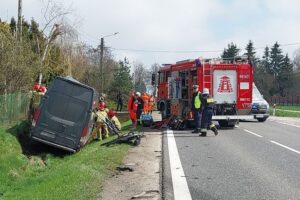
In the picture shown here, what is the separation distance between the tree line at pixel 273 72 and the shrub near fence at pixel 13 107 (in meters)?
76.3

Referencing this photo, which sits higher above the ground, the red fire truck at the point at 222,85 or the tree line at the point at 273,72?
the tree line at the point at 273,72

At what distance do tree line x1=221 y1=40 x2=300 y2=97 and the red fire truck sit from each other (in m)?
75.1

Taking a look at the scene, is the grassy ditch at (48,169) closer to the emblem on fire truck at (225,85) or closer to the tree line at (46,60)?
the tree line at (46,60)

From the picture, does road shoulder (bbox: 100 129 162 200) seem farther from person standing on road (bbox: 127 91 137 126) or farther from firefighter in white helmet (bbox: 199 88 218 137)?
person standing on road (bbox: 127 91 137 126)

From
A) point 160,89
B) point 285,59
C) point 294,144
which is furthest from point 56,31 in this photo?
point 285,59

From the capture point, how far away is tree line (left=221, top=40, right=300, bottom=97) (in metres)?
99.3

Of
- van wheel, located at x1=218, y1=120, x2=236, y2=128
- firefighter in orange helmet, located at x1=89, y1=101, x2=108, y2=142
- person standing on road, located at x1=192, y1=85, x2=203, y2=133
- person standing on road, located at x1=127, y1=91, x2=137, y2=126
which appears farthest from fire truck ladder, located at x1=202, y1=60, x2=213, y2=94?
firefighter in orange helmet, located at x1=89, y1=101, x2=108, y2=142

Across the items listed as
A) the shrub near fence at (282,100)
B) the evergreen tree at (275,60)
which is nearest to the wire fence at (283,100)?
the shrub near fence at (282,100)

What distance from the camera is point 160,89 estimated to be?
1047 inches

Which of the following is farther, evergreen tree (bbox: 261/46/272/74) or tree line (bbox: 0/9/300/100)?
evergreen tree (bbox: 261/46/272/74)

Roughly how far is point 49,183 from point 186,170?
102 inches

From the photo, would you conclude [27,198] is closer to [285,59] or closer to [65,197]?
[65,197]

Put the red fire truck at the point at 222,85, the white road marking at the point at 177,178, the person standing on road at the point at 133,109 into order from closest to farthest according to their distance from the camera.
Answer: the white road marking at the point at 177,178
the red fire truck at the point at 222,85
the person standing on road at the point at 133,109

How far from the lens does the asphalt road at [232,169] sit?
768 centimetres
